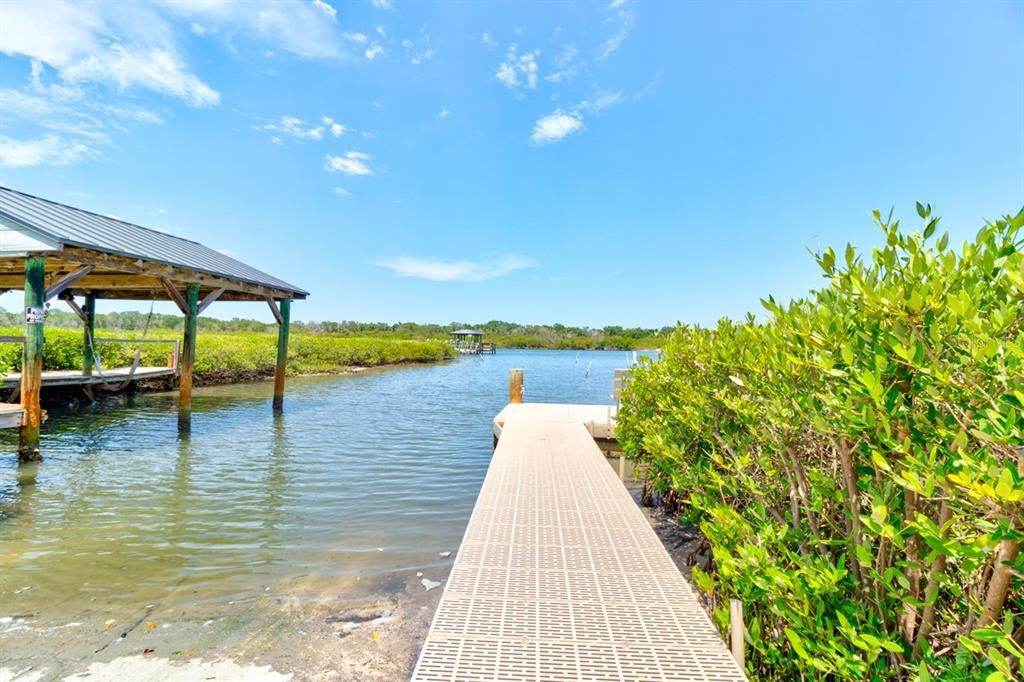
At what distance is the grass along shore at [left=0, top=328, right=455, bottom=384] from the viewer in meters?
14.9

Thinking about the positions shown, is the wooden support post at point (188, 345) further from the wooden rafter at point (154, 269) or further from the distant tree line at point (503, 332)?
the distant tree line at point (503, 332)

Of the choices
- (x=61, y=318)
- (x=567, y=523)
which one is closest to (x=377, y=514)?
(x=567, y=523)

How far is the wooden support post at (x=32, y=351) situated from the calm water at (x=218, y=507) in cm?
51

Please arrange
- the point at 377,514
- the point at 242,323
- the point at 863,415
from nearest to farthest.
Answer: the point at 863,415, the point at 377,514, the point at 242,323

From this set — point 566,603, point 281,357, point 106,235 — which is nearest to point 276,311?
point 281,357

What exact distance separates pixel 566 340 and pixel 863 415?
96846 millimetres

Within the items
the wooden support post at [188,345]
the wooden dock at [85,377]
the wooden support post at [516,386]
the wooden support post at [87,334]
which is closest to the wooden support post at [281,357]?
the wooden support post at [188,345]

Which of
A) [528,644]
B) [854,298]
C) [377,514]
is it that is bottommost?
[377,514]

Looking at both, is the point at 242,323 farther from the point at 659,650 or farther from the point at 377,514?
the point at 659,650

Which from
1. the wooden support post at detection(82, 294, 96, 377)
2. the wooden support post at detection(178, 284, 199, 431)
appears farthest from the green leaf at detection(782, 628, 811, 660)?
the wooden support post at detection(82, 294, 96, 377)

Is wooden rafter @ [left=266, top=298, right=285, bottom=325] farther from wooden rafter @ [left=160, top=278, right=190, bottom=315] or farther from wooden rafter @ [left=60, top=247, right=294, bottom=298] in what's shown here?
wooden rafter @ [left=160, top=278, right=190, bottom=315]

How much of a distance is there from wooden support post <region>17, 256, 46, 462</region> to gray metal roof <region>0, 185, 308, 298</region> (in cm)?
63

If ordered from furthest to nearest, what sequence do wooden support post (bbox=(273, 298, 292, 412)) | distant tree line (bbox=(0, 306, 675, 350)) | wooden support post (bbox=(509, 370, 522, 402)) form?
distant tree line (bbox=(0, 306, 675, 350))
wooden support post (bbox=(273, 298, 292, 412))
wooden support post (bbox=(509, 370, 522, 402))

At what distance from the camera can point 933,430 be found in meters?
1.66
